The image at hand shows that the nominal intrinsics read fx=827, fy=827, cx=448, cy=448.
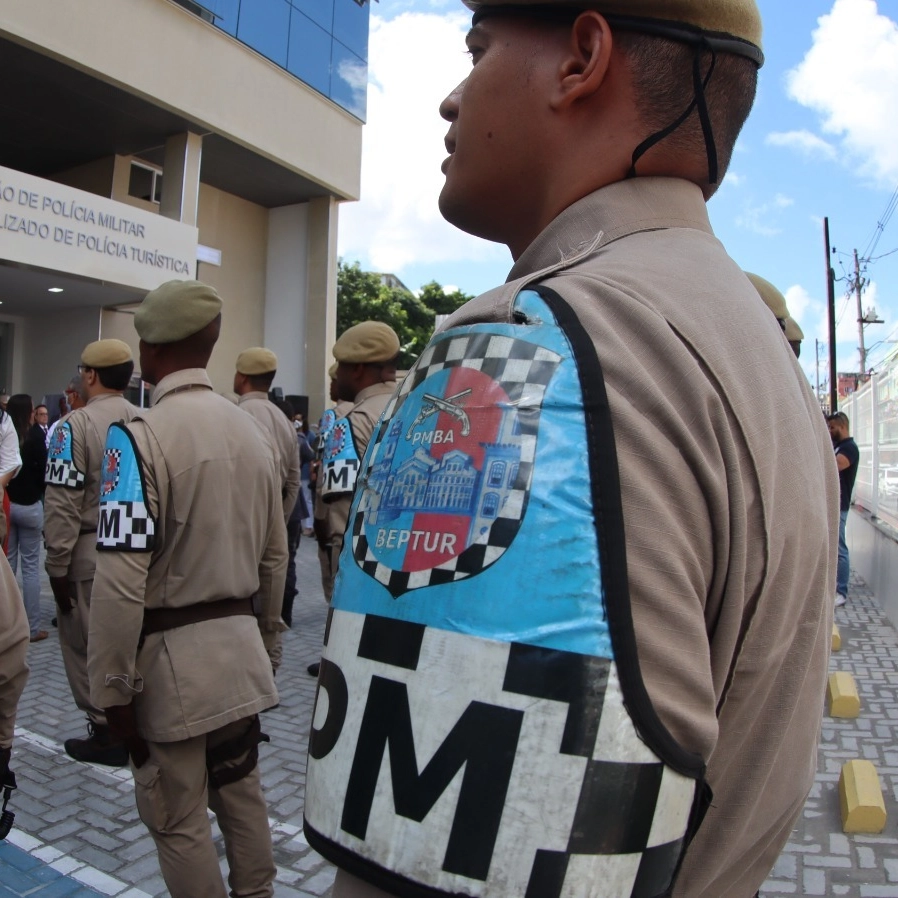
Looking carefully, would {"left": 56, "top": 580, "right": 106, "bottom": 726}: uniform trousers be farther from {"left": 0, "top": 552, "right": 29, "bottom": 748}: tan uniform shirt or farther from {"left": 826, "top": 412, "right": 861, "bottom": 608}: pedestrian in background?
{"left": 826, "top": 412, "right": 861, "bottom": 608}: pedestrian in background

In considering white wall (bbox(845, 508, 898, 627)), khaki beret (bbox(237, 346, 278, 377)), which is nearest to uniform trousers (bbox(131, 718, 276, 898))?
khaki beret (bbox(237, 346, 278, 377))

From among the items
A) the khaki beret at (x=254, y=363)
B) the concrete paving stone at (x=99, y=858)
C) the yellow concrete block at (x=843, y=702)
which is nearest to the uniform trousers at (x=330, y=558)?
the khaki beret at (x=254, y=363)

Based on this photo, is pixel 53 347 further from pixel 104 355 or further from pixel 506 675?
pixel 506 675

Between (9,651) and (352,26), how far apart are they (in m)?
19.7

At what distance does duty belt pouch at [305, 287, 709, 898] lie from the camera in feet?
2.06

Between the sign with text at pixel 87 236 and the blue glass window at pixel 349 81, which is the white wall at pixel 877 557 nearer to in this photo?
the sign with text at pixel 87 236

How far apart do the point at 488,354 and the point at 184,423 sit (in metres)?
2.35

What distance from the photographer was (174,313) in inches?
123

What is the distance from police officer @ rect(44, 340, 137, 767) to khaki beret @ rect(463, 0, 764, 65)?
4185 millimetres

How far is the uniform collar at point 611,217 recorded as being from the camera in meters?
0.90

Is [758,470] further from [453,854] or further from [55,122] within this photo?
[55,122]

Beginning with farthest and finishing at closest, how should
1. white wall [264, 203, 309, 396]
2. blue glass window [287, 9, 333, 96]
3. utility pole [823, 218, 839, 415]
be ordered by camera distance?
utility pole [823, 218, 839, 415] < white wall [264, 203, 309, 396] < blue glass window [287, 9, 333, 96]

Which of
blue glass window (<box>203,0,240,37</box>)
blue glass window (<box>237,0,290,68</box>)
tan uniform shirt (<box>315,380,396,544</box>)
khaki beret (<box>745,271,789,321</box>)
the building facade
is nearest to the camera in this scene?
khaki beret (<box>745,271,789,321</box>)

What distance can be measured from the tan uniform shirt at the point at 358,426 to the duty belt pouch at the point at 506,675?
4691mm
